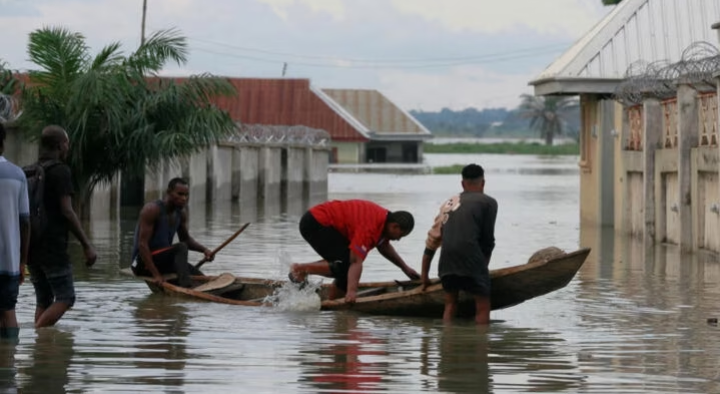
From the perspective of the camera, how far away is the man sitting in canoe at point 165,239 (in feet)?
54.2

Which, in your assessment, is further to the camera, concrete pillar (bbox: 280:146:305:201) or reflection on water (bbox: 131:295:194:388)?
concrete pillar (bbox: 280:146:305:201)

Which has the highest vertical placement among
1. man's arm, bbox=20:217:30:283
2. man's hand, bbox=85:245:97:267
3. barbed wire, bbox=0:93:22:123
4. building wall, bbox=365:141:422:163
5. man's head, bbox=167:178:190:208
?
building wall, bbox=365:141:422:163

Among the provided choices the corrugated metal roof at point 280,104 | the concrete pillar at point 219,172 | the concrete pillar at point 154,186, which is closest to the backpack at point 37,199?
the concrete pillar at point 154,186

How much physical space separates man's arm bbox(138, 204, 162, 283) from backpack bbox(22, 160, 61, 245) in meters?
4.00

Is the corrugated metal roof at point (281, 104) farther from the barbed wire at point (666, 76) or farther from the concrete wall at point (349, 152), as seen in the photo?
the barbed wire at point (666, 76)

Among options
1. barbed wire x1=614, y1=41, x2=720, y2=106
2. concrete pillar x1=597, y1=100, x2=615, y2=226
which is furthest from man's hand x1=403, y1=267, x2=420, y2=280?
concrete pillar x1=597, y1=100, x2=615, y2=226

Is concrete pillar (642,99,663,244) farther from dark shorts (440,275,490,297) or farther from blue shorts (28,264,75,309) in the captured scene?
blue shorts (28,264,75,309)

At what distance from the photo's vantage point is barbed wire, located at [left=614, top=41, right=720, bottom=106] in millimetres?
23406

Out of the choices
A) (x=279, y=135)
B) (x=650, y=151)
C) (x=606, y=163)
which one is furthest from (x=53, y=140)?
(x=279, y=135)

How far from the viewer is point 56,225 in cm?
1260

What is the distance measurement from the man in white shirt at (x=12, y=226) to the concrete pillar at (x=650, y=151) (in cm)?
1739

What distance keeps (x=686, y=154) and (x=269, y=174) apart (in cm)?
2903

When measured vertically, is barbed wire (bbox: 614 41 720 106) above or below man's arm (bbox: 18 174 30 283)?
above

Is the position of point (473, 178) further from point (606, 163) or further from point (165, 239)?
point (606, 163)
